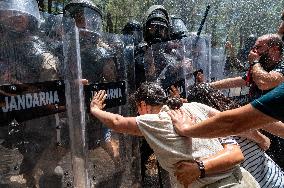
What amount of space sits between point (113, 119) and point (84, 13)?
6.58 feet

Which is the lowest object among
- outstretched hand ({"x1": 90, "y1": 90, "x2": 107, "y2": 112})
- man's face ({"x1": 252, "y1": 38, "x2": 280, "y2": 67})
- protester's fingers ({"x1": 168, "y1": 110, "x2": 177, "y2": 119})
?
outstretched hand ({"x1": 90, "y1": 90, "x2": 107, "y2": 112})

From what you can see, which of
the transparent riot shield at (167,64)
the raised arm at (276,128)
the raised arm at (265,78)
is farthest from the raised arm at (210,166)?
the transparent riot shield at (167,64)

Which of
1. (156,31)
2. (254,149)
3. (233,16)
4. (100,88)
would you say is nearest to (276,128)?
(254,149)

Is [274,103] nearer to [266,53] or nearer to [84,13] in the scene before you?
[266,53]

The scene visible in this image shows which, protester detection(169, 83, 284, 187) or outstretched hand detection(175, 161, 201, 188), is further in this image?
protester detection(169, 83, 284, 187)

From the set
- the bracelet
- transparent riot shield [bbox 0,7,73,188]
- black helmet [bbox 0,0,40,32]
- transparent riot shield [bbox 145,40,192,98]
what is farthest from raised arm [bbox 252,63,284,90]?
black helmet [bbox 0,0,40,32]

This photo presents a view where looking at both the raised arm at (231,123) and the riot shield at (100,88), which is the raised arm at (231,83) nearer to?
the riot shield at (100,88)

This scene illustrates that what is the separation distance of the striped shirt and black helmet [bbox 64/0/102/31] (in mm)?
2021

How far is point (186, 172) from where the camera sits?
260 cm

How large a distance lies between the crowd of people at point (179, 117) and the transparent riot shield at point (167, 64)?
0.33m

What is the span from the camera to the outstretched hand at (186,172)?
259cm

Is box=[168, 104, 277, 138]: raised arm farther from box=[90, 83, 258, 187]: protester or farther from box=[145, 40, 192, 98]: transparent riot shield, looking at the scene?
box=[145, 40, 192, 98]: transparent riot shield

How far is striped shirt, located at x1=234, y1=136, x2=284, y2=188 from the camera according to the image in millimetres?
3256

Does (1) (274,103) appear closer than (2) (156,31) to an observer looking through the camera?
Yes
